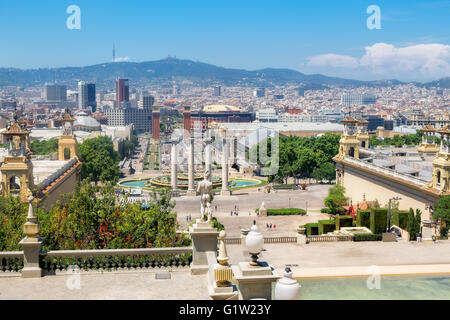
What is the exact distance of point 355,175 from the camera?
59156 mm

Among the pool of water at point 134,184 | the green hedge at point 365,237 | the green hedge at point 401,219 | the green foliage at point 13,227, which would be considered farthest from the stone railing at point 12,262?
the pool of water at point 134,184

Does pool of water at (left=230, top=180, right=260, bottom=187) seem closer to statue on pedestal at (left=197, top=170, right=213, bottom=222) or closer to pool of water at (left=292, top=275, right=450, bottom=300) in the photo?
pool of water at (left=292, top=275, right=450, bottom=300)

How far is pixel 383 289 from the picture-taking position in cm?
2441

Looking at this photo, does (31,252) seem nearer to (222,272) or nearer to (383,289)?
(222,272)

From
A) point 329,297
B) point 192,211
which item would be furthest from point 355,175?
point 329,297

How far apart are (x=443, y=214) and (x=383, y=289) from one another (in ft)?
56.4

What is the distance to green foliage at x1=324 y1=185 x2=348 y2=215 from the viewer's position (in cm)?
5580

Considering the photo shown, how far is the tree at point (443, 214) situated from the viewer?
1537 inches

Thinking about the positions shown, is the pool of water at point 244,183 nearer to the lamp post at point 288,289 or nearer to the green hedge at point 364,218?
the green hedge at point 364,218

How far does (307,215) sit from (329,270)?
27767mm

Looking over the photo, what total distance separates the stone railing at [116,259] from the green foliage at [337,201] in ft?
135

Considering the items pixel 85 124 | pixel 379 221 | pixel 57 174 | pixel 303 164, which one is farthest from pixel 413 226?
pixel 85 124

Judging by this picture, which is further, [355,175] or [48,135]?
[48,135]

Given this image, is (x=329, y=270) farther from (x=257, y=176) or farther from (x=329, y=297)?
(x=257, y=176)
